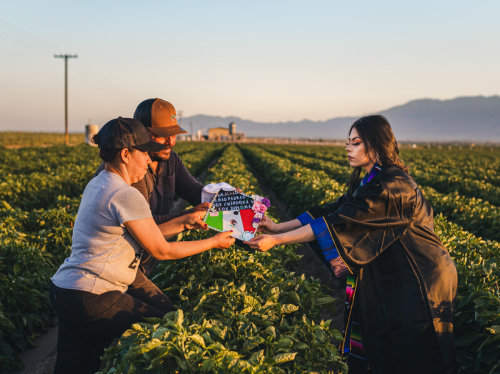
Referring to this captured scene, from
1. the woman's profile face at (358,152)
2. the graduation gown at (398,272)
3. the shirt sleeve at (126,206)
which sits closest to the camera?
the shirt sleeve at (126,206)

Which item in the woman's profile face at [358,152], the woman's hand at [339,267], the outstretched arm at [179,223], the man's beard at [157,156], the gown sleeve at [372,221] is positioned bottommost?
the woman's hand at [339,267]

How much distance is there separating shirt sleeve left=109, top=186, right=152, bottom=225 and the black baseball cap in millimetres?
322

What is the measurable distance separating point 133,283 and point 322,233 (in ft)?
5.05

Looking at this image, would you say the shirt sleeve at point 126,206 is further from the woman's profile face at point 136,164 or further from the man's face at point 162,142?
the man's face at point 162,142

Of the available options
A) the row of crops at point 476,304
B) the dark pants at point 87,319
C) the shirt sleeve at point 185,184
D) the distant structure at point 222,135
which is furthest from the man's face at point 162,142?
the distant structure at point 222,135

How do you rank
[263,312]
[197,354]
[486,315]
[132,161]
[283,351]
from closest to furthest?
[197,354] < [283,351] < [132,161] < [263,312] < [486,315]

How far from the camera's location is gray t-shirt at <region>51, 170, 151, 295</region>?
2.35 m

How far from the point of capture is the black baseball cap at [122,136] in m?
2.42

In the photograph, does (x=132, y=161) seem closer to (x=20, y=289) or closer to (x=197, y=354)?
(x=197, y=354)

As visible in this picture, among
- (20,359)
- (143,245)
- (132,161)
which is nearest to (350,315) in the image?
(143,245)

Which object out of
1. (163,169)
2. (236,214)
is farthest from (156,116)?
(236,214)

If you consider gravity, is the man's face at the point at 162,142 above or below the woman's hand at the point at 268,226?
above

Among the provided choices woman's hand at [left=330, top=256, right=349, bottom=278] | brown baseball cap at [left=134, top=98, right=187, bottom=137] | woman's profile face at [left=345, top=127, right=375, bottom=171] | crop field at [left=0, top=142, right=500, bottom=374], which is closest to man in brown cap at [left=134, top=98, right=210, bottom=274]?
brown baseball cap at [left=134, top=98, right=187, bottom=137]

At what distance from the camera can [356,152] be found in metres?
2.77
